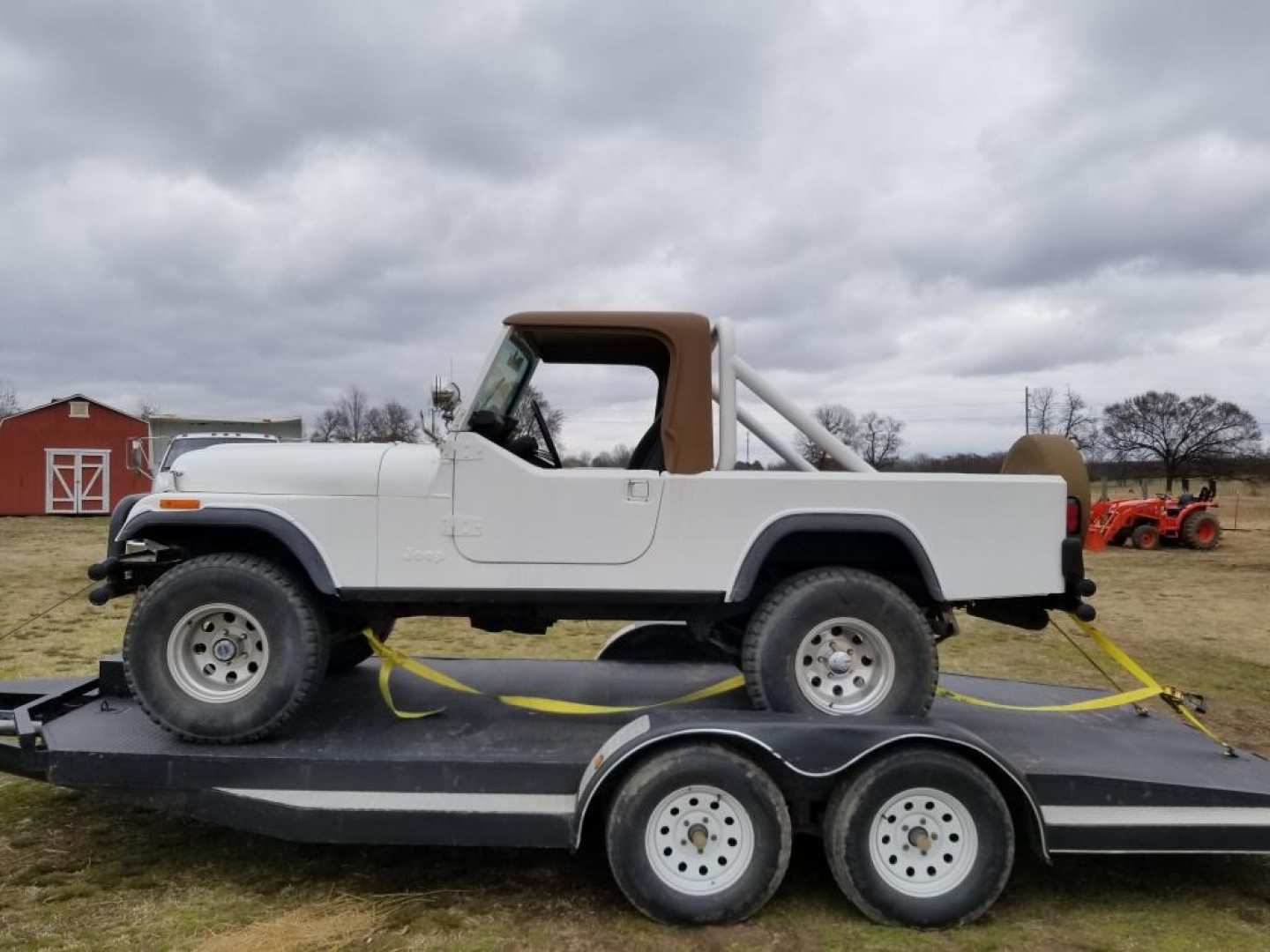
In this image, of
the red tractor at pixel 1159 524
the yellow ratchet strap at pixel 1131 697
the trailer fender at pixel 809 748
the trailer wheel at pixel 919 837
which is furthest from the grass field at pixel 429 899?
the red tractor at pixel 1159 524

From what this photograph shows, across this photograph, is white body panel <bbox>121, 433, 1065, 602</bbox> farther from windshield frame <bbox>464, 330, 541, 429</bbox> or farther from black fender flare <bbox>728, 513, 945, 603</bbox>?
windshield frame <bbox>464, 330, 541, 429</bbox>

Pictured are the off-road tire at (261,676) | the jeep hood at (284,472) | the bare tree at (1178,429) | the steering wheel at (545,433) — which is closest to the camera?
the off-road tire at (261,676)

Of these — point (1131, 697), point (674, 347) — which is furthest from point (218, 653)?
point (1131, 697)

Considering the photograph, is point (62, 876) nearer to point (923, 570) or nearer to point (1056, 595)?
point (923, 570)

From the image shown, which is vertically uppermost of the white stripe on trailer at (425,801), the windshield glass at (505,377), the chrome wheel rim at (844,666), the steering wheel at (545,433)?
the windshield glass at (505,377)

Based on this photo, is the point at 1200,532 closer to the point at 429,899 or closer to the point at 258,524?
the point at 429,899

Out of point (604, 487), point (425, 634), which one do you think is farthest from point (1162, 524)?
point (604, 487)

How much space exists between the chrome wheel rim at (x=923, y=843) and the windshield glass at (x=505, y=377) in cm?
238

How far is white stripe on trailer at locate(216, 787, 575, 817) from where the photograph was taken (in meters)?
3.47

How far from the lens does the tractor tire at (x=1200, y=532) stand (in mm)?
19089

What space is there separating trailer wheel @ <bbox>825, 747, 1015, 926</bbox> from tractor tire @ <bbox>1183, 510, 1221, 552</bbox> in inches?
743

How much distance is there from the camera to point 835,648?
12.9 feet

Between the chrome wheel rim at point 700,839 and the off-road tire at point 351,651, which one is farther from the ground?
the off-road tire at point 351,651

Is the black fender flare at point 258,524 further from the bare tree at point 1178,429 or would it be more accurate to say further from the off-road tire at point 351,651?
the bare tree at point 1178,429
